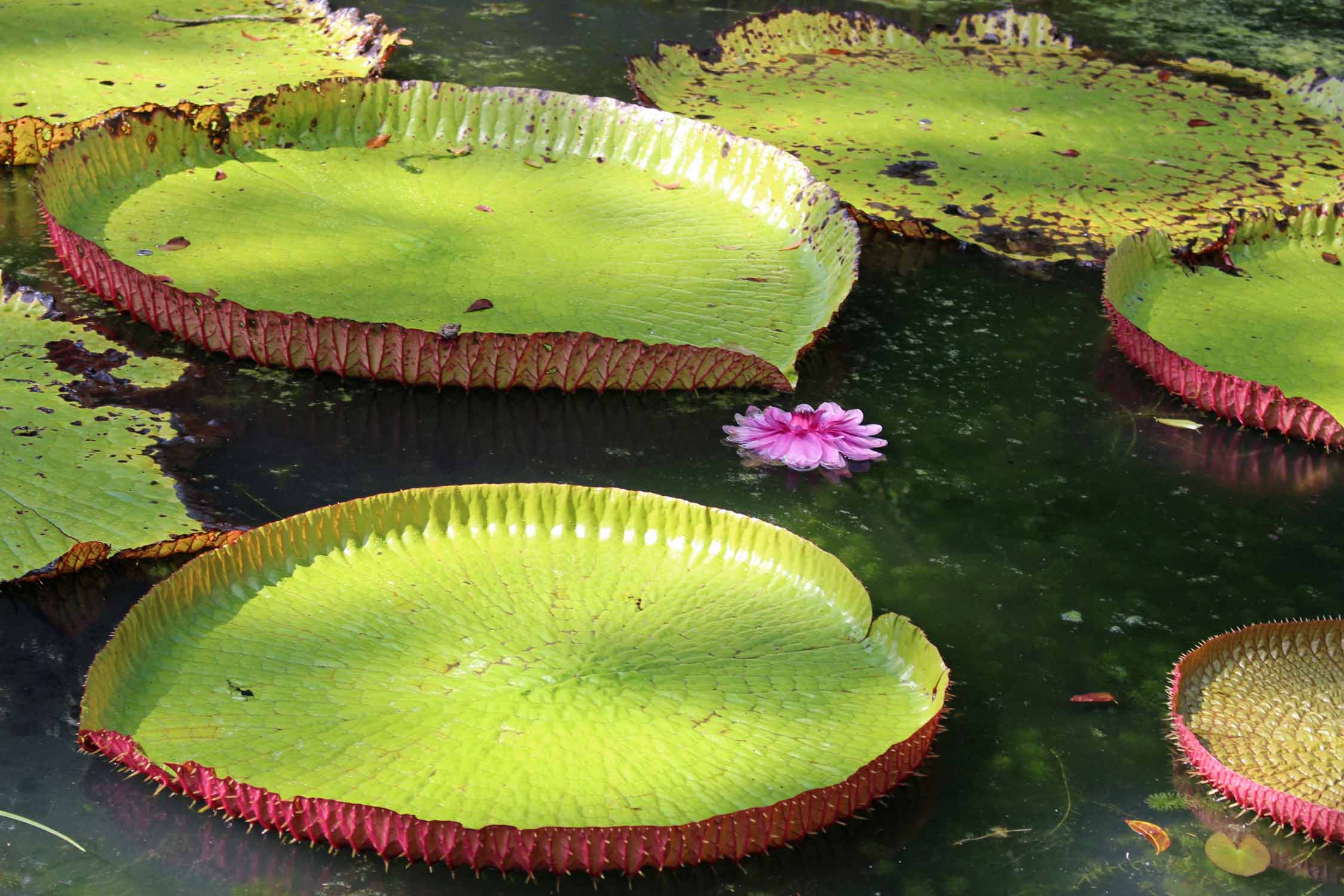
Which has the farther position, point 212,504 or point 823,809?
point 212,504

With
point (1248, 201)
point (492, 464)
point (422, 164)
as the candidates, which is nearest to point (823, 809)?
point (492, 464)

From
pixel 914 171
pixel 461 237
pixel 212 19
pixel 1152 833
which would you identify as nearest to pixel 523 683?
pixel 1152 833

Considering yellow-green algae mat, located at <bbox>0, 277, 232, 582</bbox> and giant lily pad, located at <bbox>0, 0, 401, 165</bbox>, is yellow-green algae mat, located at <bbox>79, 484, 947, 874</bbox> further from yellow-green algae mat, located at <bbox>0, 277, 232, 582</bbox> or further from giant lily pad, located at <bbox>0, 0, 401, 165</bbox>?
giant lily pad, located at <bbox>0, 0, 401, 165</bbox>

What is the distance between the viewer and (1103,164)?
3920mm

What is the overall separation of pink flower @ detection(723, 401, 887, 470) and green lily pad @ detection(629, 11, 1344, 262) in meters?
0.91

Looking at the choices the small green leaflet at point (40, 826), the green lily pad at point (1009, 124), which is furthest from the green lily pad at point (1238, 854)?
the green lily pad at point (1009, 124)

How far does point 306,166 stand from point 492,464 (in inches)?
A: 48.2

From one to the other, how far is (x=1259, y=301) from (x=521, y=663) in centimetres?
198

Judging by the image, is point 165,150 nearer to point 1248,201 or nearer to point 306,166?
point 306,166

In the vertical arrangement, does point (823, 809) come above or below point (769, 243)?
below

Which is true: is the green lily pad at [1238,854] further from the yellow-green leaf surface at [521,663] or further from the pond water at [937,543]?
the yellow-green leaf surface at [521,663]

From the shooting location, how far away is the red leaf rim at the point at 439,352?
8.57 ft

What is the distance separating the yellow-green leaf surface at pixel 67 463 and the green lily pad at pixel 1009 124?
176cm

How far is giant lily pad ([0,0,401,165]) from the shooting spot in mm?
3689
